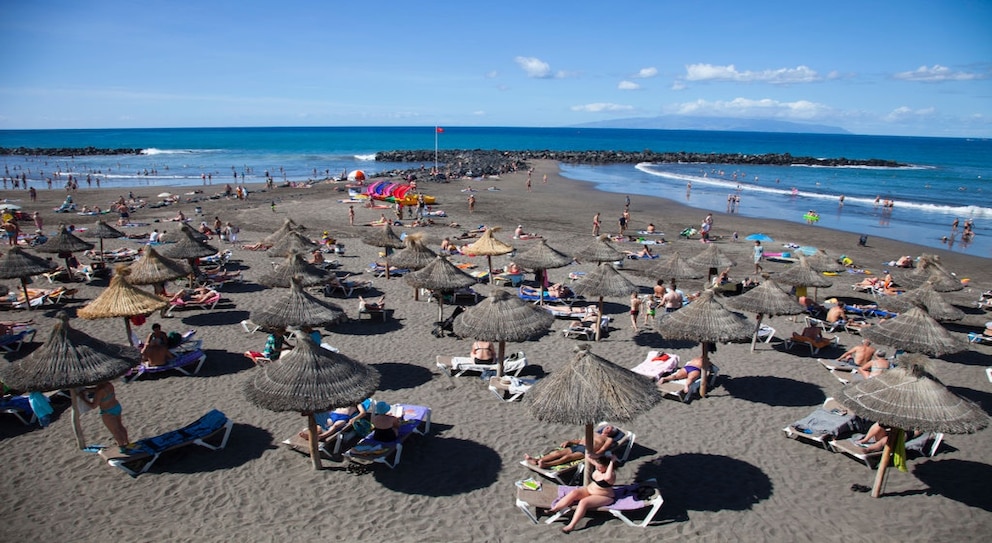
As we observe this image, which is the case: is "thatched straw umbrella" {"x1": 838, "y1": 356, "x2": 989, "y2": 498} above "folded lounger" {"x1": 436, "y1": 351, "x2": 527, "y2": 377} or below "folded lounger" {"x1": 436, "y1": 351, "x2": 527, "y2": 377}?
above

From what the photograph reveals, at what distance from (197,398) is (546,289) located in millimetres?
9819

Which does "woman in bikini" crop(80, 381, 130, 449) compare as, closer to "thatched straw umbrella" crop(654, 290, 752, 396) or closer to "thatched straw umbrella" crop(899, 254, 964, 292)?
"thatched straw umbrella" crop(654, 290, 752, 396)

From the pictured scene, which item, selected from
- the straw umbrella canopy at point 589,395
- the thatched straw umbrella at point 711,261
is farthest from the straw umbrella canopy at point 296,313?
the thatched straw umbrella at point 711,261

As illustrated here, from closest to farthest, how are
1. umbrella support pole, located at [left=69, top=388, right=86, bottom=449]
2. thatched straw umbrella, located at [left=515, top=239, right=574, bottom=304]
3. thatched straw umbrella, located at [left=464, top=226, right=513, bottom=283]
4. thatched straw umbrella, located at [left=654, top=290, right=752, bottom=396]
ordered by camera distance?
umbrella support pole, located at [left=69, top=388, right=86, bottom=449] < thatched straw umbrella, located at [left=654, top=290, right=752, bottom=396] < thatched straw umbrella, located at [left=515, top=239, right=574, bottom=304] < thatched straw umbrella, located at [left=464, top=226, right=513, bottom=283]

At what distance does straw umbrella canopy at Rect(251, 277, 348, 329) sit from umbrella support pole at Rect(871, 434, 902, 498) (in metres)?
9.35

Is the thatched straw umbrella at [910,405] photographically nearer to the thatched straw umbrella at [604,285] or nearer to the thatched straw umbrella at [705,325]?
the thatched straw umbrella at [705,325]

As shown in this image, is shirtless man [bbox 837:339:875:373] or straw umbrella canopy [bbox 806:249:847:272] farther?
straw umbrella canopy [bbox 806:249:847:272]

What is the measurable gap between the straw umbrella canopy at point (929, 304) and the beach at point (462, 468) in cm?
114

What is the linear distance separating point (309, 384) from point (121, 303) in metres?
6.37

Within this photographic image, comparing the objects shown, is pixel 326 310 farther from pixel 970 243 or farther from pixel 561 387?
pixel 970 243

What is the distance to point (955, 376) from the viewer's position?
39.7ft

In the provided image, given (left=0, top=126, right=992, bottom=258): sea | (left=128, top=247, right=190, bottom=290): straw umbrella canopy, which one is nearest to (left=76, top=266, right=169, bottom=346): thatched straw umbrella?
A: (left=128, top=247, right=190, bottom=290): straw umbrella canopy

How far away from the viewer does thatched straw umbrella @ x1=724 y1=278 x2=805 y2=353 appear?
39.2 feet

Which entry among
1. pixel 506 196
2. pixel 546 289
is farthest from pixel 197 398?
pixel 506 196
